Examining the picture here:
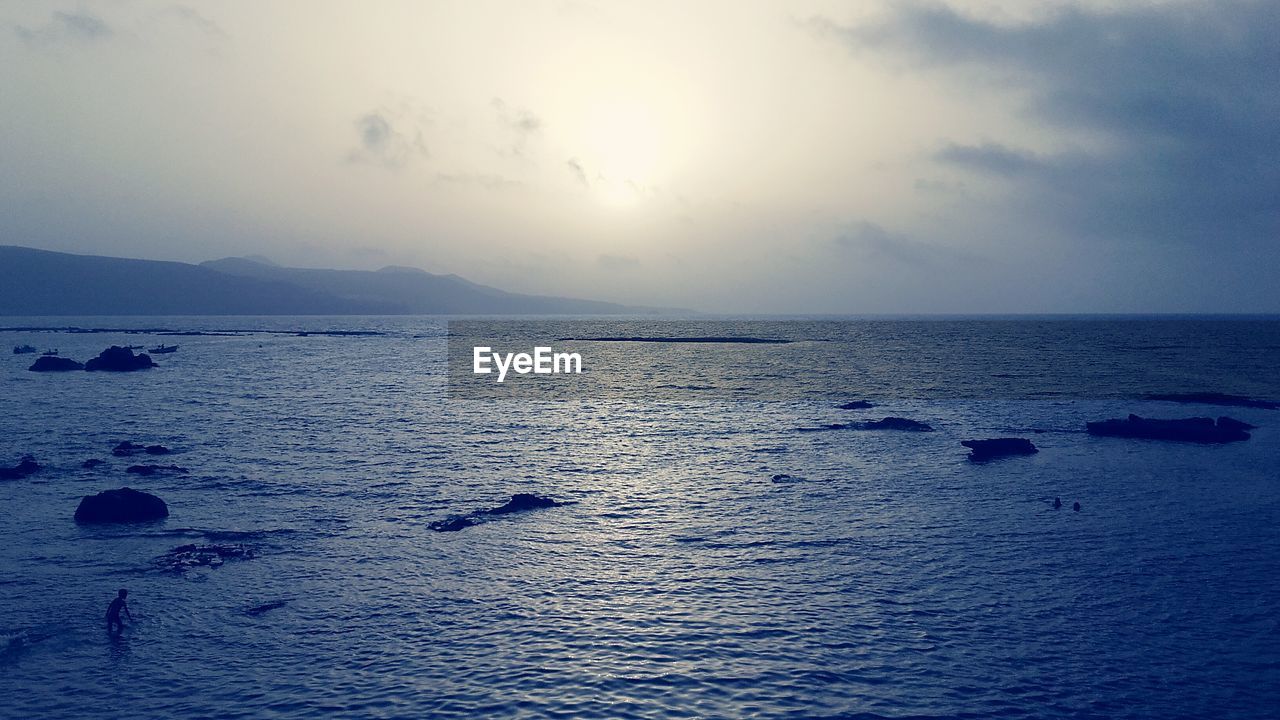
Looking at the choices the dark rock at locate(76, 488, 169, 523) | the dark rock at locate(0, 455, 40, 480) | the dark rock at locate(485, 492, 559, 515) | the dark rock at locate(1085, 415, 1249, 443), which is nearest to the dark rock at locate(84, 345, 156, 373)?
the dark rock at locate(0, 455, 40, 480)

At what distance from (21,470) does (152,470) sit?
770cm

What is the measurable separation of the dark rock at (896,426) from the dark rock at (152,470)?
5272 cm

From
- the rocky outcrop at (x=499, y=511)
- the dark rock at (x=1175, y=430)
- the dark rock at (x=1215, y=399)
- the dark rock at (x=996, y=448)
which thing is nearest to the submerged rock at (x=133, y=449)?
the rocky outcrop at (x=499, y=511)

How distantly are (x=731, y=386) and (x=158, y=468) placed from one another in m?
78.9

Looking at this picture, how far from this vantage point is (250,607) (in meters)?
26.5

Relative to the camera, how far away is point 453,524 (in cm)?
3700

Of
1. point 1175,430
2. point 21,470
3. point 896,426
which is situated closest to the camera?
point 21,470

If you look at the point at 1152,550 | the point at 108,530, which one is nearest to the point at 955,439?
the point at 1152,550

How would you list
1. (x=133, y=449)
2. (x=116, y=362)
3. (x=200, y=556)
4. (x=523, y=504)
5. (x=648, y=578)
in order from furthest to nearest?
1. (x=116, y=362)
2. (x=133, y=449)
3. (x=523, y=504)
4. (x=200, y=556)
5. (x=648, y=578)

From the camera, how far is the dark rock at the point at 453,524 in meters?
36.5

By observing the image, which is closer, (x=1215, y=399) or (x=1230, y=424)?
(x=1230, y=424)

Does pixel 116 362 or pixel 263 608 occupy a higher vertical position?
pixel 116 362

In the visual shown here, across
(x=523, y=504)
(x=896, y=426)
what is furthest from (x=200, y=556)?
(x=896, y=426)

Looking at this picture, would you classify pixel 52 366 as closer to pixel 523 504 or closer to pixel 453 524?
pixel 523 504
